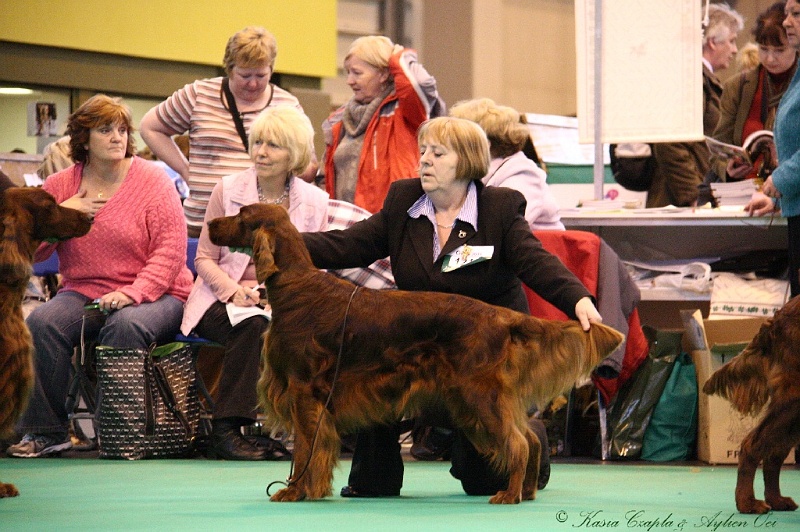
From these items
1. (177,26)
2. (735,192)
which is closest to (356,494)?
(735,192)

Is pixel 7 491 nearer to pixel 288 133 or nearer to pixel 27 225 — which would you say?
pixel 27 225

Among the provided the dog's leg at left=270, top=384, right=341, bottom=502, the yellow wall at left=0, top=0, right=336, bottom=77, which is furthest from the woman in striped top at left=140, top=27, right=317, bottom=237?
the yellow wall at left=0, top=0, right=336, bottom=77

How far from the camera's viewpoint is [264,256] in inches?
143

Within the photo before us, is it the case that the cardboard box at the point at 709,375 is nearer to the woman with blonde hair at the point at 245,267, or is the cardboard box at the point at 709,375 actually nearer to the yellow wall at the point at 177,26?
the woman with blonde hair at the point at 245,267

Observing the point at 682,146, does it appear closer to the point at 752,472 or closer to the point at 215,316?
the point at 215,316

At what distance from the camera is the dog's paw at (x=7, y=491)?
3.81 m

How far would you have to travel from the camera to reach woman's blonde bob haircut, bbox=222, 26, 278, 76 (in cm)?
563

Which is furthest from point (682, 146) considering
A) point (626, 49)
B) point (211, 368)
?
point (211, 368)

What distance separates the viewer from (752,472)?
338cm

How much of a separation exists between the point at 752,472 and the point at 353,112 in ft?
10.2

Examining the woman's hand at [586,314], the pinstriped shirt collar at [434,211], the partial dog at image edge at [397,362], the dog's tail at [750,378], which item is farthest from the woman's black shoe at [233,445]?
the dog's tail at [750,378]

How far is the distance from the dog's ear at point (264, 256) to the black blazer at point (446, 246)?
0.80ft

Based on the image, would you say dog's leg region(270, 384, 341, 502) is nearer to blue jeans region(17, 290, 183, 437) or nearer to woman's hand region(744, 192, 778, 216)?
blue jeans region(17, 290, 183, 437)

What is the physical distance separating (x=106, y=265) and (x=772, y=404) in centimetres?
304
